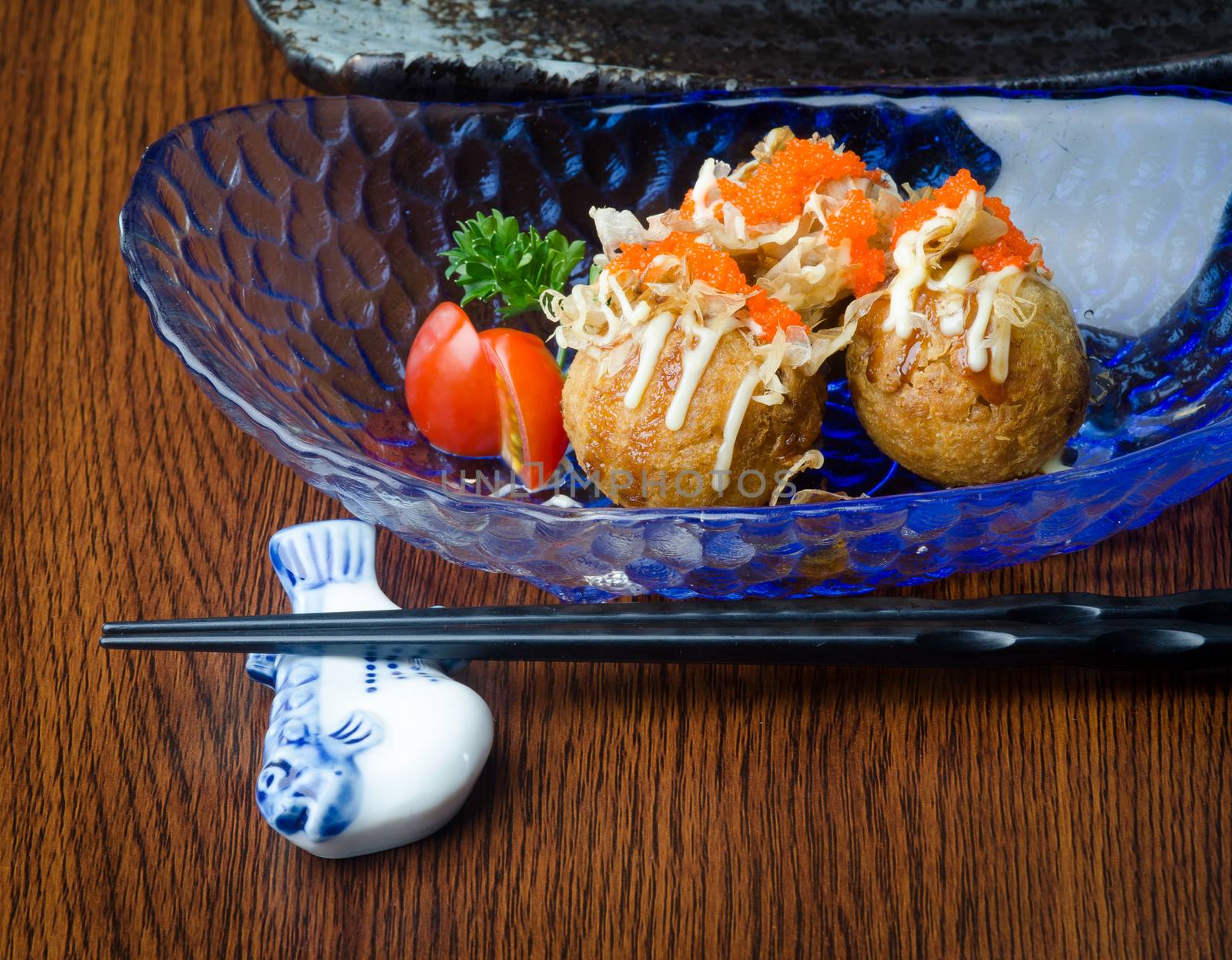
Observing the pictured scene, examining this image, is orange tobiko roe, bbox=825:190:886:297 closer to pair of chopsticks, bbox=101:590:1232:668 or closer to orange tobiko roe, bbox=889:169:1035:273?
orange tobiko roe, bbox=889:169:1035:273

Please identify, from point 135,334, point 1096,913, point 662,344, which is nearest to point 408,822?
point 662,344

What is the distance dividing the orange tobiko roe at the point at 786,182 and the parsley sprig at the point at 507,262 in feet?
0.91

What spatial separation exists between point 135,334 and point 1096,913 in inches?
73.6

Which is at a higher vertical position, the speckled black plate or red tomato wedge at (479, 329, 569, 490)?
the speckled black plate

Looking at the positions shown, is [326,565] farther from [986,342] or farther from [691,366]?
[986,342]

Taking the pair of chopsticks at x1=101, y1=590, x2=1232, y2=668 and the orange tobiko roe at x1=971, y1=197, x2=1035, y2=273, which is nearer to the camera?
the pair of chopsticks at x1=101, y1=590, x2=1232, y2=668

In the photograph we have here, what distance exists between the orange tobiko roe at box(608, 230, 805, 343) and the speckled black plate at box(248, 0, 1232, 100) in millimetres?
799

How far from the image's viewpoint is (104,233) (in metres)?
2.37

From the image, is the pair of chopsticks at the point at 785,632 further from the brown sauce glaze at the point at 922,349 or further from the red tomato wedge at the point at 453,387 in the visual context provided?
the red tomato wedge at the point at 453,387

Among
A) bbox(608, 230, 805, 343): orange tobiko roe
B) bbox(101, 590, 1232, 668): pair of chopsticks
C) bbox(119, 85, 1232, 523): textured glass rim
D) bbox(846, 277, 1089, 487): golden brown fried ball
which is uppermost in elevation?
bbox(608, 230, 805, 343): orange tobiko roe

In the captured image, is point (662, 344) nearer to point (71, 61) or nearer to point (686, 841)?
point (686, 841)

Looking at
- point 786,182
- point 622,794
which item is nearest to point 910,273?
point 786,182

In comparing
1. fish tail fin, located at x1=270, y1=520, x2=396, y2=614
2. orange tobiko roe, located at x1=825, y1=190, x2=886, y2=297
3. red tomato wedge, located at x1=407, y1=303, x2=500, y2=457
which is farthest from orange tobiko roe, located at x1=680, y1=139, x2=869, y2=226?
fish tail fin, located at x1=270, y1=520, x2=396, y2=614

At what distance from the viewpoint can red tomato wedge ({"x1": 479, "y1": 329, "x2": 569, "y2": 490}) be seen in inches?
72.8
